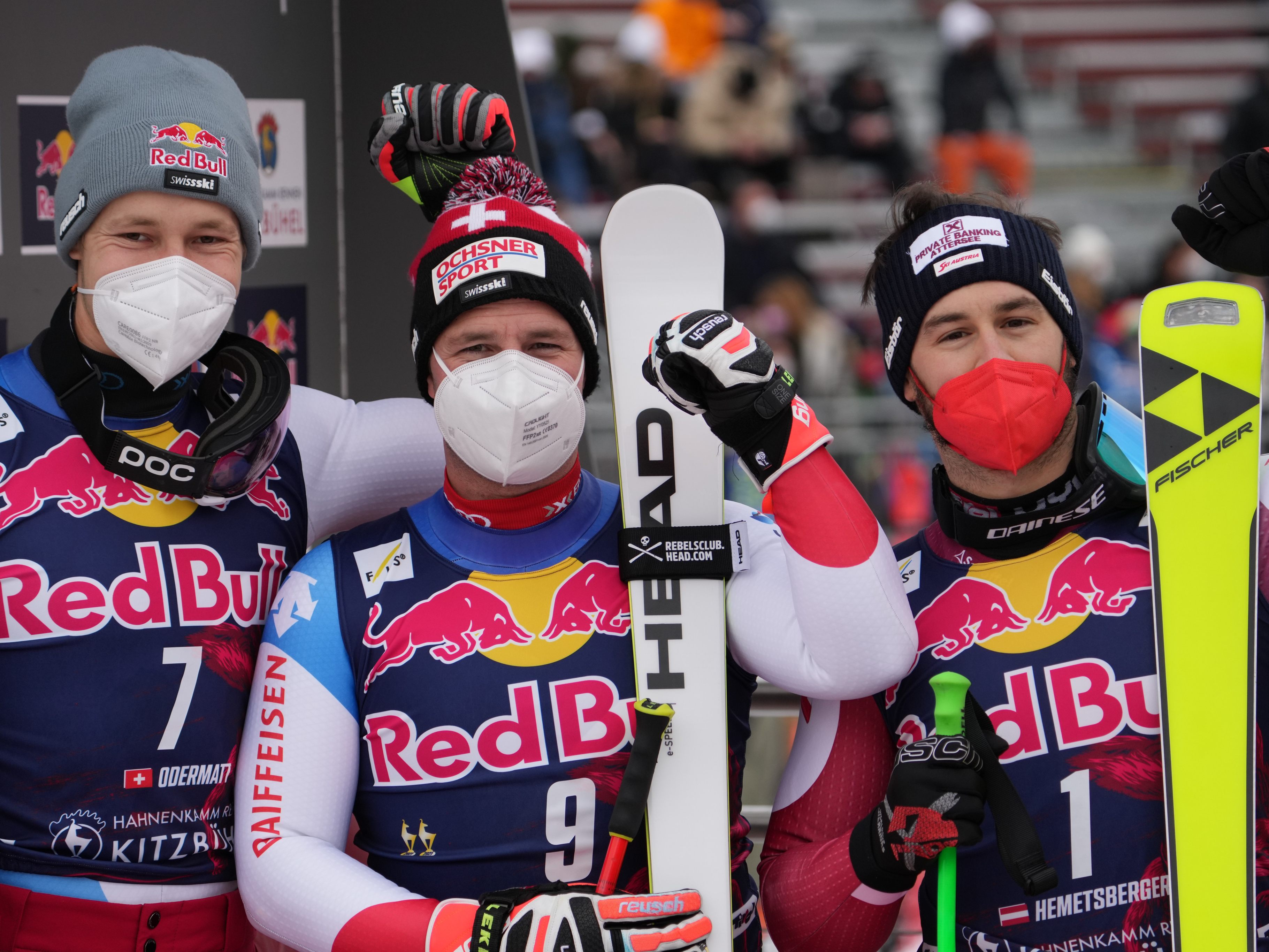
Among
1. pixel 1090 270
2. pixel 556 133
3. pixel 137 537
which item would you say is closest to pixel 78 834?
pixel 137 537

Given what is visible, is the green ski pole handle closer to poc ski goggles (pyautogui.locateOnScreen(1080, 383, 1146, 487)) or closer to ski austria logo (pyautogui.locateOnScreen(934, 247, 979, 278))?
poc ski goggles (pyautogui.locateOnScreen(1080, 383, 1146, 487))

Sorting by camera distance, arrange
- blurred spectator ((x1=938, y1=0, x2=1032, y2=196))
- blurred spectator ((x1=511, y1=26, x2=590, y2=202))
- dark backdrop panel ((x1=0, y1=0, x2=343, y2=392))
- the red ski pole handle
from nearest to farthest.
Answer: the red ski pole handle → dark backdrop panel ((x1=0, y1=0, x2=343, y2=392)) → blurred spectator ((x1=938, y1=0, x2=1032, y2=196)) → blurred spectator ((x1=511, y1=26, x2=590, y2=202))

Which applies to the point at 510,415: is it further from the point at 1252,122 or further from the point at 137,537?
the point at 1252,122

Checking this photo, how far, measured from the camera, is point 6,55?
2.58m

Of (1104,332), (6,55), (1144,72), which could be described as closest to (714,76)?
(1104,332)

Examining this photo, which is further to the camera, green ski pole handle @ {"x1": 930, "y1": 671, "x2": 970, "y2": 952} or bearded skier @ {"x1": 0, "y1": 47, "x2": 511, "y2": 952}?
bearded skier @ {"x1": 0, "y1": 47, "x2": 511, "y2": 952}

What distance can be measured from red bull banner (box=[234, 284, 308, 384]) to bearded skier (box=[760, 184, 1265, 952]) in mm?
1468

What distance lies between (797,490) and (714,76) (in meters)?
8.57

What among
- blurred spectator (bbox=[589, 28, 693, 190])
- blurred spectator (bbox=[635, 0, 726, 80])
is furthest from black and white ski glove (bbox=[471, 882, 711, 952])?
blurred spectator (bbox=[635, 0, 726, 80])

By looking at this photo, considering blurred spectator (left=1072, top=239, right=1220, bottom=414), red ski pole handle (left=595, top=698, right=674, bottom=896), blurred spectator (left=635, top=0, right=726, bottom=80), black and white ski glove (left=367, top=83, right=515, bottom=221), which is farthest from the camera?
blurred spectator (left=635, top=0, right=726, bottom=80)

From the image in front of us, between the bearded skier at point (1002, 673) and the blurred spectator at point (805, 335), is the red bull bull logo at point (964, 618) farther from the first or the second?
the blurred spectator at point (805, 335)

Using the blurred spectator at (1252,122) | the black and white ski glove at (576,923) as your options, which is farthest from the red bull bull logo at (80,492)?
the blurred spectator at (1252,122)

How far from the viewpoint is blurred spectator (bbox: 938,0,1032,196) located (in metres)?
9.76

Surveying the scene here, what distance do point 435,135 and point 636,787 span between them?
3.72 feet
